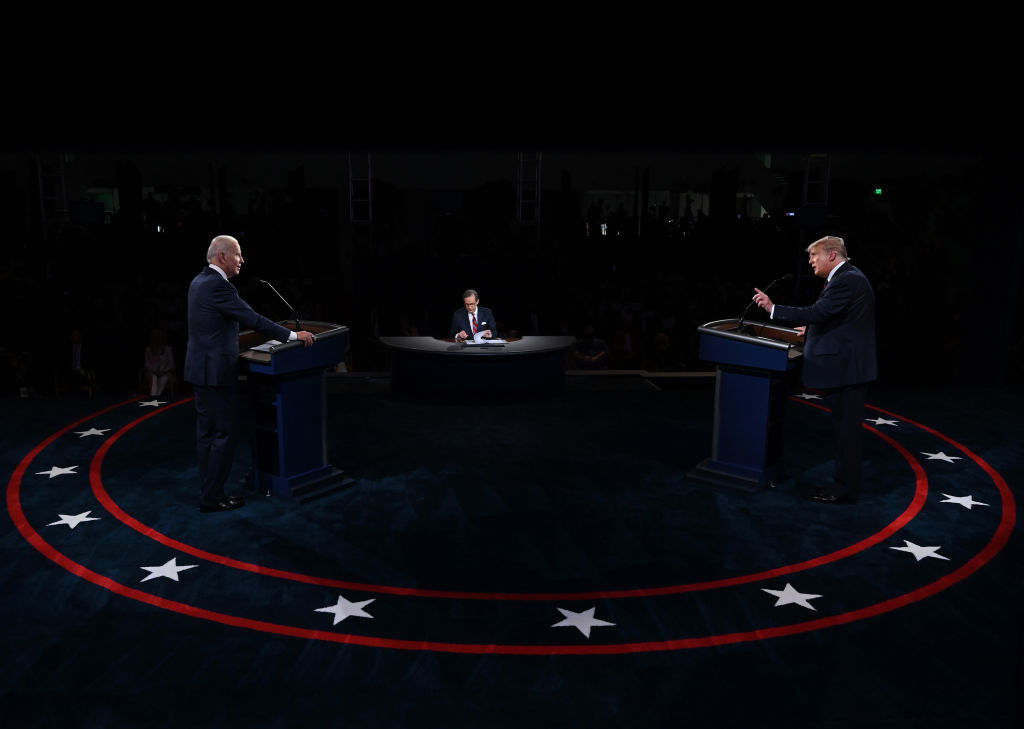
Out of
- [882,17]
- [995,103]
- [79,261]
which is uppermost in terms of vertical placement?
[882,17]

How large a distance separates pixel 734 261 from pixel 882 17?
6.93m

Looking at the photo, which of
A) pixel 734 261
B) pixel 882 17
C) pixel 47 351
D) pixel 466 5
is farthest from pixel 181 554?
pixel 734 261

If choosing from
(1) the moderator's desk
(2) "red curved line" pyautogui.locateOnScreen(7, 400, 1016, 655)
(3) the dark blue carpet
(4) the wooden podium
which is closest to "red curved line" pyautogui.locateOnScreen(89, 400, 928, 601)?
(3) the dark blue carpet

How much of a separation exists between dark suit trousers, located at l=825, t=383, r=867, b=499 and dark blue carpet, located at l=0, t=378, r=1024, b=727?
188 millimetres

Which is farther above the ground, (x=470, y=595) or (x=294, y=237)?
(x=294, y=237)

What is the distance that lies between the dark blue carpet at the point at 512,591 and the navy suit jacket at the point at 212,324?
0.92 m

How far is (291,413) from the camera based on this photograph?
16.8ft

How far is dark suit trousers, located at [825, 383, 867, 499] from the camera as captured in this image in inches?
195

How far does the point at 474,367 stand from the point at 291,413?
2864mm

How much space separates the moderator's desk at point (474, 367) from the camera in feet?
25.4

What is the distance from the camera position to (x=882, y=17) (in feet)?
21.2

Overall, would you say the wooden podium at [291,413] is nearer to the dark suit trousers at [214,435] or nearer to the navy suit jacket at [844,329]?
the dark suit trousers at [214,435]

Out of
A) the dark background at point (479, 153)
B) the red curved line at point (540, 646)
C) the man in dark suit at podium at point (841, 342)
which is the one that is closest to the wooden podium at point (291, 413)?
the red curved line at point (540, 646)

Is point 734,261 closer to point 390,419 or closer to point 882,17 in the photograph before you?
point 882,17
